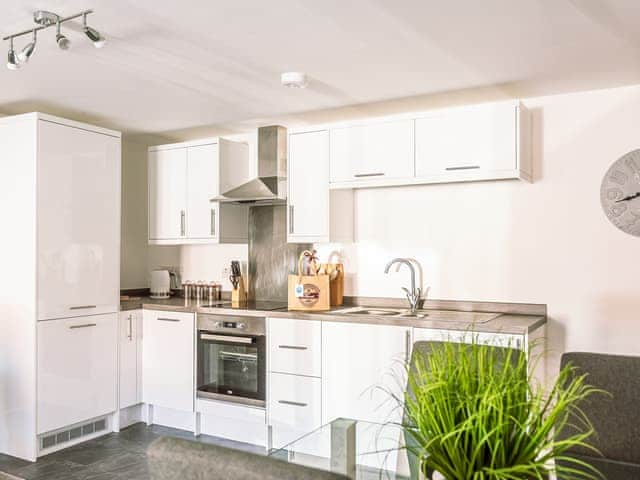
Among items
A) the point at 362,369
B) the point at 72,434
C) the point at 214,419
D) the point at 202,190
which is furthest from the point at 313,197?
the point at 72,434

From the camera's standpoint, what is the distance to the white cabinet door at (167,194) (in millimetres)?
4719

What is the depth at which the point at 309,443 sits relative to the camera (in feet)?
6.40

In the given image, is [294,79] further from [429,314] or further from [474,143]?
[429,314]

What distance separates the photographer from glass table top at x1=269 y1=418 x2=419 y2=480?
5.77 ft

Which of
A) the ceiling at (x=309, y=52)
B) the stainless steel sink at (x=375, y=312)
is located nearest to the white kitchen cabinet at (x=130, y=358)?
the ceiling at (x=309, y=52)

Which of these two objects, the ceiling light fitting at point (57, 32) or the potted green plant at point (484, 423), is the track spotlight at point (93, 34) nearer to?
the ceiling light fitting at point (57, 32)

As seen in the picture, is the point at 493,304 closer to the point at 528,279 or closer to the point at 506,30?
the point at 528,279

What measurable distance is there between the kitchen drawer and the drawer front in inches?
2.4

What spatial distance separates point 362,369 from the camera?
11.9 ft

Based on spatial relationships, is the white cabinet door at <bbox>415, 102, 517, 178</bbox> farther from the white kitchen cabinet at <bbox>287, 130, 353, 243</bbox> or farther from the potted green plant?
the potted green plant

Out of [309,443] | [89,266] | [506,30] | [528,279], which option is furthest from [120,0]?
[528,279]

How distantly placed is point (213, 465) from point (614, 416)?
1.61 metres

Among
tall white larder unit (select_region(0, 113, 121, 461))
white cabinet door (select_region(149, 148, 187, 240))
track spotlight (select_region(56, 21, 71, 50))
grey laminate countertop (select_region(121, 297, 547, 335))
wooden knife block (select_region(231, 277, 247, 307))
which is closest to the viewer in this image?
track spotlight (select_region(56, 21, 71, 50))

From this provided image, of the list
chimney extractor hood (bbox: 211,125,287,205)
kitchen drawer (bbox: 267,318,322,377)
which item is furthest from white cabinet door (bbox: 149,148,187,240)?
kitchen drawer (bbox: 267,318,322,377)
